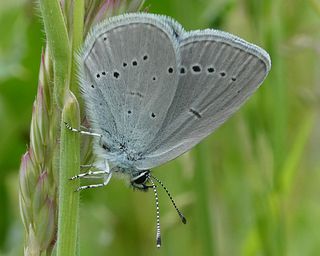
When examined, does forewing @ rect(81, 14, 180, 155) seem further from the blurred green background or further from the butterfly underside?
the blurred green background

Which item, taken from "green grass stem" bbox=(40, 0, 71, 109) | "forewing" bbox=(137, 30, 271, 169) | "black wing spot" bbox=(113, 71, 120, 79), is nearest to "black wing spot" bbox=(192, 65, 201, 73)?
"forewing" bbox=(137, 30, 271, 169)

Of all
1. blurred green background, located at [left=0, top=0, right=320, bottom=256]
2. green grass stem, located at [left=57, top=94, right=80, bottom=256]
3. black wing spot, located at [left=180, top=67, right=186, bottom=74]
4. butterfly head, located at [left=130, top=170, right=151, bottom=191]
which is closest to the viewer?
green grass stem, located at [left=57, top=94, right=80, bottom=256]

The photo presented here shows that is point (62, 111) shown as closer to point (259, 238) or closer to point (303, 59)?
point (259, 238)

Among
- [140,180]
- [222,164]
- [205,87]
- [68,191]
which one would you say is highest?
[222,164]

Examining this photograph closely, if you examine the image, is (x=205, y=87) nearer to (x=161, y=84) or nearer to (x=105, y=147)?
(x=161, y=84)

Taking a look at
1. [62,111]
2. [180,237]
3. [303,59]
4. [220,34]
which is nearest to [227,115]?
[220,34]

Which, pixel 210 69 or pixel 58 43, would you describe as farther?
pixel 210 69

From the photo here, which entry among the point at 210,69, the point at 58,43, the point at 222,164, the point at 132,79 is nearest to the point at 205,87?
the point at 210,69
